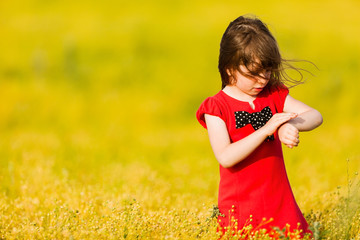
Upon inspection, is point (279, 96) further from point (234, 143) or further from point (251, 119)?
point (234, 143)

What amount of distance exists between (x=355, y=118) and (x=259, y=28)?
788 cm

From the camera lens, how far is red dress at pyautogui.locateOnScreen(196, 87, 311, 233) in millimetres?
3834

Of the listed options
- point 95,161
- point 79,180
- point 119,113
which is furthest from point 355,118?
point 79,180

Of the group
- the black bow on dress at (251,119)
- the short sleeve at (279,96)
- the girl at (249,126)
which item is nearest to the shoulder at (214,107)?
the girl at (249,126)

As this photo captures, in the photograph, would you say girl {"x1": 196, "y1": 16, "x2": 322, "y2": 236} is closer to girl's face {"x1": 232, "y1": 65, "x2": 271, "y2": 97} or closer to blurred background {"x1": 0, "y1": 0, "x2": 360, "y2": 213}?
girl's face {"x1": 232, "y1": 65, "x2": 271, "y2": 97}

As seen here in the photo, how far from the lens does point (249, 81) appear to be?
12.4 ft

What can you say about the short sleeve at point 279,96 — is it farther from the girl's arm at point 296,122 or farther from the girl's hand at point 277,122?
the girl's hand at point 277,122

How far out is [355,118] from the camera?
11.0 metres

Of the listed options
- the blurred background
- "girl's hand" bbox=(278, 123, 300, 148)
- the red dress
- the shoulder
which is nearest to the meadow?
the blurred background

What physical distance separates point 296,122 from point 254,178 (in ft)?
1.78

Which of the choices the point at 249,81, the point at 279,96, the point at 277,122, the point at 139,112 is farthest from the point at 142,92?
the point at 277,122

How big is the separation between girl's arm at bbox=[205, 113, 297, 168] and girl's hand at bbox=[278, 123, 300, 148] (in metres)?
0.07

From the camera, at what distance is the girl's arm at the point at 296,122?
3496mm

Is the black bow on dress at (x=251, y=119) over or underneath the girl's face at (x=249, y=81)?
underneath
